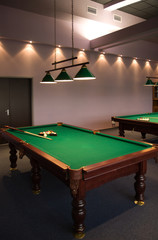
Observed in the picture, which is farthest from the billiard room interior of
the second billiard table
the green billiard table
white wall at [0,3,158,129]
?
the green billiard table

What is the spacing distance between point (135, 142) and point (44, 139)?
1262mm

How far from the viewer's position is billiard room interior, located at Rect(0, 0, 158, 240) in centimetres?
219

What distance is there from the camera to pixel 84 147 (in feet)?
8.07

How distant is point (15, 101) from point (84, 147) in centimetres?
364

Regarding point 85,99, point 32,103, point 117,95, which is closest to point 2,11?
point 32,103

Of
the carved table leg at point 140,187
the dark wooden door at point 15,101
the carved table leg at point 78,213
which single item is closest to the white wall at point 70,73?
the dark wooden door at point 15,101

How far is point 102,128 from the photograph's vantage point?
741 centimetres

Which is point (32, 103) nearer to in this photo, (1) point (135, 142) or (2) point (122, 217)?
(1) point (135, 142)

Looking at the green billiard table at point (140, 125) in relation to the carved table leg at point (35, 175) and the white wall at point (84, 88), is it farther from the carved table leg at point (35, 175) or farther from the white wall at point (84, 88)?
the carved table leg at point (35, 175)

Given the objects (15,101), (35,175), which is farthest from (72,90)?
(35,175)

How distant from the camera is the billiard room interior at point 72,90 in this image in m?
2.19

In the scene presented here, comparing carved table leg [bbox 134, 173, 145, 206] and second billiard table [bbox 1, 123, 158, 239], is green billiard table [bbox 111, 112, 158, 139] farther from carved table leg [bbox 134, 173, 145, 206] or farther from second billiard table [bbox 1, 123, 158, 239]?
carved table leg [bbox 134, 173, 145, 206]

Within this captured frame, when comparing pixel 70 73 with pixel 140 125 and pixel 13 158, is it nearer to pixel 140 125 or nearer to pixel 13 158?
pixel 140 125

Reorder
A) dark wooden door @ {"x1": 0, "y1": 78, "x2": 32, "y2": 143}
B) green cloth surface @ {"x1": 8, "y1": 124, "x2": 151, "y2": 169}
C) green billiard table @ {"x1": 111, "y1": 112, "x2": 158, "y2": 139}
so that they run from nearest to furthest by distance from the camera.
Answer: green cloth surface @ {"x1": 8, "y1": 124, "x2": 151, "y2": 169}
green billiard table @ {"x1": 111, "y1": 112, "x2": 158, "y2": 139}
dark wooden door @ {"x1": 0, "y1": 78, "x2": 32, "y2": 143}
